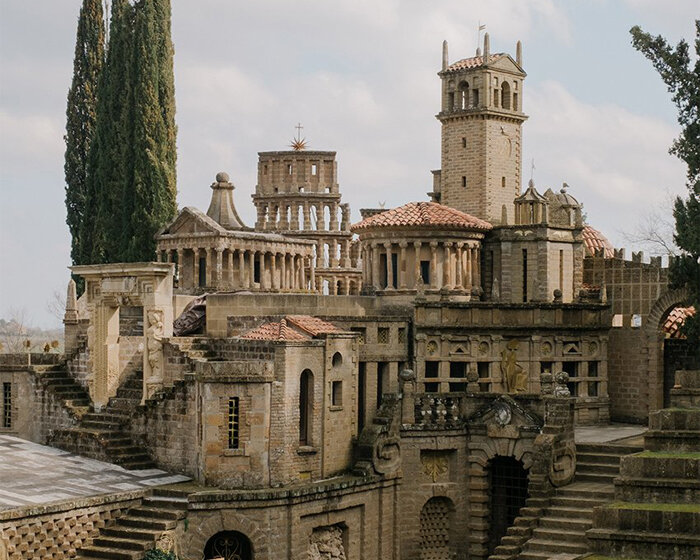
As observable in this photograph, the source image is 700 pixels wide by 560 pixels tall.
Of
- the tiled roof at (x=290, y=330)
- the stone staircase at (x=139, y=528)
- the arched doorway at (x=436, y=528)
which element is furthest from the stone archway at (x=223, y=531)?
the arched doorway at (x=436, y=528)

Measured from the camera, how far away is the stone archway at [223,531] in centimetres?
4034

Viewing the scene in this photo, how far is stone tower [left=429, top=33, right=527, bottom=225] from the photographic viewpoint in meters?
56.5

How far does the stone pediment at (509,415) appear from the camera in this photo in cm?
4628

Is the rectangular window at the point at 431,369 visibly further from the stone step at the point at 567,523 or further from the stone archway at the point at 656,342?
the stone step at the point at 567,523

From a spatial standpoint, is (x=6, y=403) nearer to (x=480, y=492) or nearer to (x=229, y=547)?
(x=229, y=547)

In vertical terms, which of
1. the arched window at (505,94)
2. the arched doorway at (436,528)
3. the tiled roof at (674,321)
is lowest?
the arched doorway at (436,528)

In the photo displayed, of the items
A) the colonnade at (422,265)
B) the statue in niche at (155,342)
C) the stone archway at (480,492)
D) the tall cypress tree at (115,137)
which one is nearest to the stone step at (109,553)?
the statue in niche at (155,342)

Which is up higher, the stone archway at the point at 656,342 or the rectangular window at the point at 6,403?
the stone archway at the point at 656,342

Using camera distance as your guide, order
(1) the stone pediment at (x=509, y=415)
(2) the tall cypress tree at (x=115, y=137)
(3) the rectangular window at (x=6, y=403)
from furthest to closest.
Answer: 1. (2) the tall cypress tree at (x=115, y=137)
2. (3) the rectangular window at (x=6, y=403)
3. (1) the stone pediment at (x=509, y=415)

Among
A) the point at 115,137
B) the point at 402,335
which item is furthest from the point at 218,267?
the point at 402,335

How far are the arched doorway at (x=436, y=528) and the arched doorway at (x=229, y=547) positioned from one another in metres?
8.28

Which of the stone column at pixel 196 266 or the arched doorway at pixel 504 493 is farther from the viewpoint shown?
the stone column at pixel 196 266

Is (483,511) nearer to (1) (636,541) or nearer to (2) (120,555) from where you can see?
(1) (636,541)

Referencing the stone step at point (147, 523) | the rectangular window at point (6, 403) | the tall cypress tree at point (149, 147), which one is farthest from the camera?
the tall cypress tree at point (149, 147)
